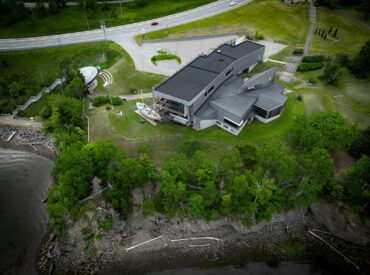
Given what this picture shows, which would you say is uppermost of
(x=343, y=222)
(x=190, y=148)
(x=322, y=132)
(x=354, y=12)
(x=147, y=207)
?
(x=354, y=12)

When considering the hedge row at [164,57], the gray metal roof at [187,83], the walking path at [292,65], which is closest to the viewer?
the gray metal roof at [187,83]

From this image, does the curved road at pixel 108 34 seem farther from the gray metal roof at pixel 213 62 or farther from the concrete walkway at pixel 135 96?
the gray metal roof at pixel 213 62

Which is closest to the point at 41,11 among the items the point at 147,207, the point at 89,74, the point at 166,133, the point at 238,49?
the point at 89,74

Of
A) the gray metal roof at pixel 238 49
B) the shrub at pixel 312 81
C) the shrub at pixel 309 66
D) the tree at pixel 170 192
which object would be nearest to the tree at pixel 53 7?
the gray metal roof at pixel 238 49

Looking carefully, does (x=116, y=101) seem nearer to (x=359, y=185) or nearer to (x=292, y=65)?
(x=292, y=65)

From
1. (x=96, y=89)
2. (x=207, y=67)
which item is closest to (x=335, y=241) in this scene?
(x=207, y=67)

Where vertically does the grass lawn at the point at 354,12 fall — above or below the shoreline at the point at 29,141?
above
